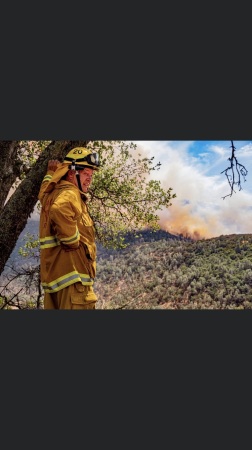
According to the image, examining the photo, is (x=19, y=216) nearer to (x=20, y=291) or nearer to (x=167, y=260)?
(x=20, y=291)

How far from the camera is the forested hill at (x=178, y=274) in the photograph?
977cm

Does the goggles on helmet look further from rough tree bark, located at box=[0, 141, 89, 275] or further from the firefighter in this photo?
rough tree bark, located at box=[0, 141, 89, 275]

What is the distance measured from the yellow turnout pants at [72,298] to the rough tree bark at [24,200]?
844 millimetres

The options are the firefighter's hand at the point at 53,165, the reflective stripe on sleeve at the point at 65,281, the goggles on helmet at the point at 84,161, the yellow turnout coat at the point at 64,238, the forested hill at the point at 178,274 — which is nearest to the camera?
the yellow turnout coat at the point at 64,238

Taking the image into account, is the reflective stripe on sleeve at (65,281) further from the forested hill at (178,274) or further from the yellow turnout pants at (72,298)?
the forested hill at (178,274)

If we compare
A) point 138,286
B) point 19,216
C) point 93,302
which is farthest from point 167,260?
point 19,216

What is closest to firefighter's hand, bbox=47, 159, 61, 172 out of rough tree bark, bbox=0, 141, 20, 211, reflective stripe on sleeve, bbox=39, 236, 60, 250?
rough tree bark, bbox=0, 141, 20, 211

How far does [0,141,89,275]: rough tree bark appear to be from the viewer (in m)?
9.45

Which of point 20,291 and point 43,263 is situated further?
point 20,291

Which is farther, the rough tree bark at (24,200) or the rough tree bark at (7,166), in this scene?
the rough tree bark at (7,166)

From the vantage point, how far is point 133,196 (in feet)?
33.5

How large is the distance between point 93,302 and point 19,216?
130 cm

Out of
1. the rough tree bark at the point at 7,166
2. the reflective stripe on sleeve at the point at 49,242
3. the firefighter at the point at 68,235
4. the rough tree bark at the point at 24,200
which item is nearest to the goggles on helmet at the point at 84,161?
the firefighter at the point at 68,235

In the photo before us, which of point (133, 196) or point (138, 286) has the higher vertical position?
point (133, 196)
